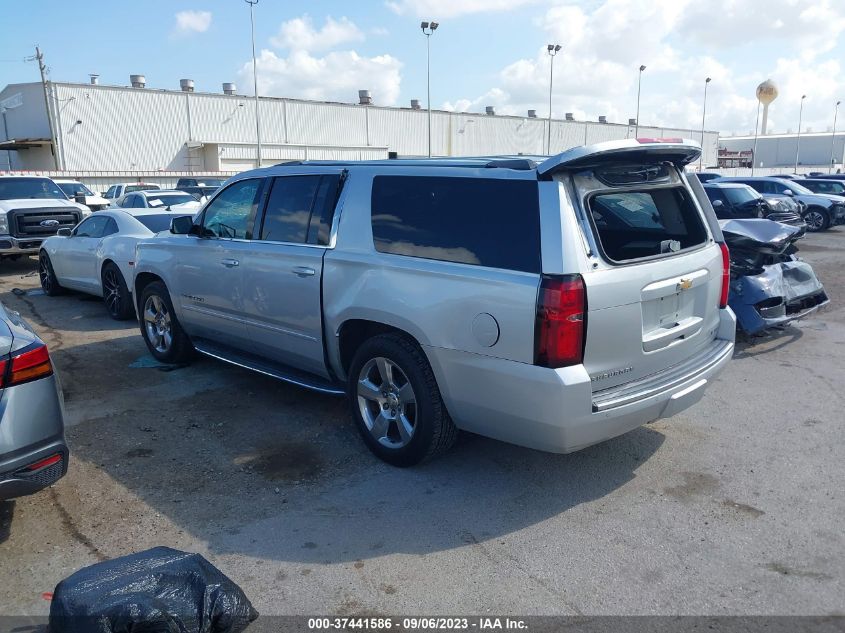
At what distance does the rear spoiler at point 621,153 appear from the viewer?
3.65 metres

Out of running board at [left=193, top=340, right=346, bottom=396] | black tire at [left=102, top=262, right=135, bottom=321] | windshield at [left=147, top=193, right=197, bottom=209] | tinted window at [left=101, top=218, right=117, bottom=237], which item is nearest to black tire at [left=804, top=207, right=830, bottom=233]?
windshield at [left=147, top=193, right=197, bottom=209]

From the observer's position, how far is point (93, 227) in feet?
33.4

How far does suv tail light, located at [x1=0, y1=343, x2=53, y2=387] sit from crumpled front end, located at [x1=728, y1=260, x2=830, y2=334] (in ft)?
20.8

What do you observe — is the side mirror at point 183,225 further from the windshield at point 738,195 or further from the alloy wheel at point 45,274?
the windshield at point 738,195

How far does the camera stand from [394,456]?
4496mm

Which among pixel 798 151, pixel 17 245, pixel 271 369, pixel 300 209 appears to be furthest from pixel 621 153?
pixel 798 151

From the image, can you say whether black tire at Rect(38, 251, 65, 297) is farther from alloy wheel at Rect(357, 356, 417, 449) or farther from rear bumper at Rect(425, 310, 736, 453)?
rear bumper at Rect(425, 310, 736, 453)

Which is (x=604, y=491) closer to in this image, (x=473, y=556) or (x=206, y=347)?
(x=473, y=556)

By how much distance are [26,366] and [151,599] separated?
4.79ft

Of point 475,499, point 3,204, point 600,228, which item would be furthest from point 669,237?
point 3,204

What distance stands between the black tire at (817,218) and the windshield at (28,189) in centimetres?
2145

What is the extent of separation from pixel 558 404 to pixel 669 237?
5.60ft

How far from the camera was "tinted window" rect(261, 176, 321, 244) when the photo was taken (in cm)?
511

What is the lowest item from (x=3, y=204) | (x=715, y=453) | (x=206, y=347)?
(x=715, y=453)
